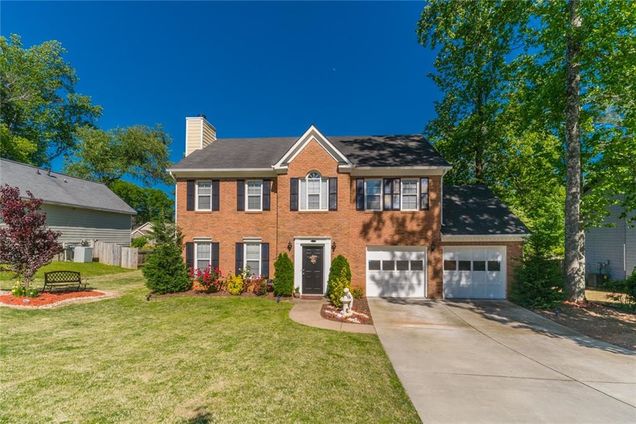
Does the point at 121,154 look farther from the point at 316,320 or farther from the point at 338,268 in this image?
the point at 316,320

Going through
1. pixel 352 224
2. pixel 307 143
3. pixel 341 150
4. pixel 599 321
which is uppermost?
pixel 341 150

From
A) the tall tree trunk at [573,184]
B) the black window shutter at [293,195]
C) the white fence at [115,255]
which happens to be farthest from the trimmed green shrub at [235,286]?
the tall tree trunk at [573,184]

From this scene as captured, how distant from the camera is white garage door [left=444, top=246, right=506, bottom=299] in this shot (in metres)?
13.8

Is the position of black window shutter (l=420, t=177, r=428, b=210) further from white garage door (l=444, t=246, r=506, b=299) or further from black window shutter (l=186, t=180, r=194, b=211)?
black window shutter (l=186, t=180, r=194, b=211)

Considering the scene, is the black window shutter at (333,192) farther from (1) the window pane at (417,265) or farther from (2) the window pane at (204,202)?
(2) the window pane at (204,202)

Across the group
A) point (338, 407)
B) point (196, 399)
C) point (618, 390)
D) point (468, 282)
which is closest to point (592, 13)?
point (468, 282)

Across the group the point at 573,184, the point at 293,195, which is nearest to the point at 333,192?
the point at 293,195

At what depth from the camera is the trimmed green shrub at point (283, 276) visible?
13.4 meters

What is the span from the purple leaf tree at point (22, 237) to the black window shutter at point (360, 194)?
13.7m

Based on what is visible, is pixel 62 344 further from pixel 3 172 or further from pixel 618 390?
pixel 3 172

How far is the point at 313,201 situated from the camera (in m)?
14.2

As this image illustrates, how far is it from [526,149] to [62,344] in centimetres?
2463

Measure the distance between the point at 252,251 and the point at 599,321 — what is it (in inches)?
574

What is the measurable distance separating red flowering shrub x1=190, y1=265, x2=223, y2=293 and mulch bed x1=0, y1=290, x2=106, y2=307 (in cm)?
419
